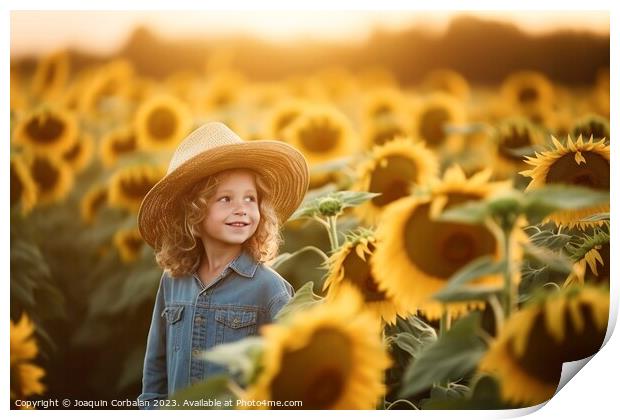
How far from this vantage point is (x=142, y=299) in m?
2.24

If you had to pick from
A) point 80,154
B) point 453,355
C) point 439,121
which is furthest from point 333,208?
point 80,154

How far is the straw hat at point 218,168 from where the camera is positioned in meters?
2.19

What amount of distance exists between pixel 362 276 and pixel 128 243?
0.70m

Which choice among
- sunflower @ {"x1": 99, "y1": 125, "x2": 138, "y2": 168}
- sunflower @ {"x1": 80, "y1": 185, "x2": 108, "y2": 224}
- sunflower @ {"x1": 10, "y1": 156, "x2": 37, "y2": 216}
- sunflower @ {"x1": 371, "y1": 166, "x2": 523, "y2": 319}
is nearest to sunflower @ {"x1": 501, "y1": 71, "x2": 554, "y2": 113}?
sunflower @ {"x1": 371, "y1": 166, "x2": 523, "y2": 319}

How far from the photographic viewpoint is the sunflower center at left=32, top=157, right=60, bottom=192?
7.38 ft

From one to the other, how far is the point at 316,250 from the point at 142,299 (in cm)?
53

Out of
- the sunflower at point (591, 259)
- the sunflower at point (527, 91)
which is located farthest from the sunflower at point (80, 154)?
the sunflower at point (591, 259)

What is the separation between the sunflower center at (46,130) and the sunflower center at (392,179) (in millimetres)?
938

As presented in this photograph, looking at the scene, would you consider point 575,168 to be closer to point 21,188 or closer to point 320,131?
point 320,131

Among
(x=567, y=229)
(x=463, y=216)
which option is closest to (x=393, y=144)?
(x=463, y=216)

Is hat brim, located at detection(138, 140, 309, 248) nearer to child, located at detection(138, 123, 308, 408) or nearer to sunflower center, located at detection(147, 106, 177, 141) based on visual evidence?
child, located at detection(138, 123, 308, 408)

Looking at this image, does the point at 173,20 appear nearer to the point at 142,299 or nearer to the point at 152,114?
the point at 152,114

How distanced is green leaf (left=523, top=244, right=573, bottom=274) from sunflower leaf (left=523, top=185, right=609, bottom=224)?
9cm

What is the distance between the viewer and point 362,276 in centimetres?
222
